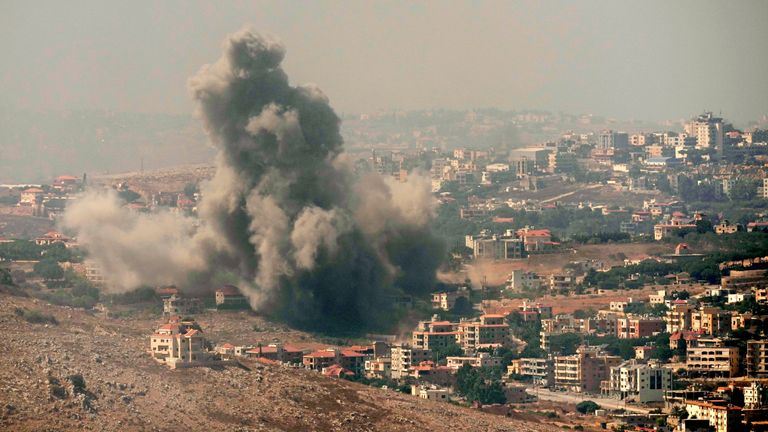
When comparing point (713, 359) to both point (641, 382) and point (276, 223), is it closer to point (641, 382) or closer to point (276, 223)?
point (641, 382)

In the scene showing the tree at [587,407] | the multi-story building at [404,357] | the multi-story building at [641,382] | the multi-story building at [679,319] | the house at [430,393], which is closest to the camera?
the house at [430,393]

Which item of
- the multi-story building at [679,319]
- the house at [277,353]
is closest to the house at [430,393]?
the house at [277,353]

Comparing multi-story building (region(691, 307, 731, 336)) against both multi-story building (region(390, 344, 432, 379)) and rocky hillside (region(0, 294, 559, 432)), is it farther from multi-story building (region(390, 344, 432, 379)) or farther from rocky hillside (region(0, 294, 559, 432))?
rocky hillside (region(0, 294, 559, 432))

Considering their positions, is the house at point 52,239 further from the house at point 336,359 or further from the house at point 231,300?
the house at point 336,359

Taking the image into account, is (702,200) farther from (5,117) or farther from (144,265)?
(144,265)

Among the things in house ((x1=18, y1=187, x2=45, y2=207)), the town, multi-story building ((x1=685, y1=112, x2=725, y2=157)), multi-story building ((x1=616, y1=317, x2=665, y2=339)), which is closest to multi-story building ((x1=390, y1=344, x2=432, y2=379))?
the town

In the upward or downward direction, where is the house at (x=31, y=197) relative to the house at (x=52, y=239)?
upward

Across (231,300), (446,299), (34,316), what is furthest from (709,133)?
(34,316)
